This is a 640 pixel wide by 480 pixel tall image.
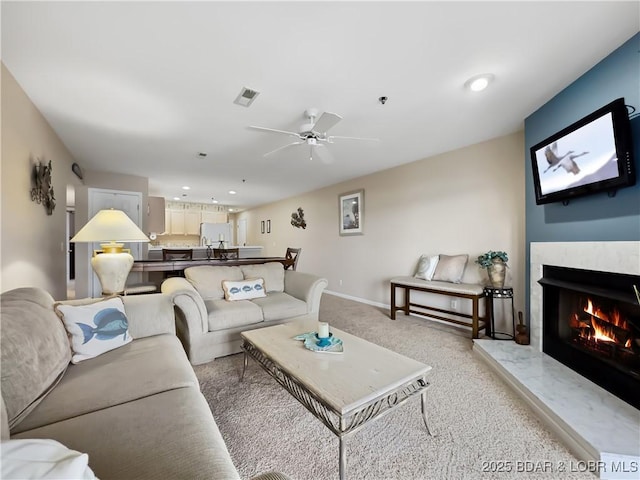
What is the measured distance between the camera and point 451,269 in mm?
3525

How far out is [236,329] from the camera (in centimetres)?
266

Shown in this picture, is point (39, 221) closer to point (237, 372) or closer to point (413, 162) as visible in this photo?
point (237, 372)

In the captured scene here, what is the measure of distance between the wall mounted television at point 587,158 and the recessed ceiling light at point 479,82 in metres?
0.70

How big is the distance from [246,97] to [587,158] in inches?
107

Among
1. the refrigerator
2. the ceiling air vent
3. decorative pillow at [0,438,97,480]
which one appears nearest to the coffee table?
decorative pillow at [0,438,97,480]

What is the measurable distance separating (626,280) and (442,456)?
1665 millimetres

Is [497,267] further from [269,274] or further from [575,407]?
[269,274]

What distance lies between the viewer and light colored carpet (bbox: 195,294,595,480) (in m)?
1.36

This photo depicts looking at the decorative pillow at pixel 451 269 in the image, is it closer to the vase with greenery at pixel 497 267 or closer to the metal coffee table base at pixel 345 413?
the vase with greenery at pixel 497 267

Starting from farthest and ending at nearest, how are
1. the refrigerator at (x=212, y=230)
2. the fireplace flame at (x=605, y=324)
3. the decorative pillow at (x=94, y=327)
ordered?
the refrigerator at (x=212, y=230) → the fireplace flame at (x=605, y=324) → the decorative pillow at (x=94, y=327)

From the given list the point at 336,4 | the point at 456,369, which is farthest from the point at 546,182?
the point at 336,4

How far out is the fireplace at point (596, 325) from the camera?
1740 mm

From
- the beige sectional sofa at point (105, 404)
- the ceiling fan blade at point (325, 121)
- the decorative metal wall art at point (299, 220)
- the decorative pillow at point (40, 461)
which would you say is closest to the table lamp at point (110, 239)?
the beige sectional sofa at point (105, 404)

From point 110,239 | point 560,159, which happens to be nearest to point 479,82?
point 560,159
